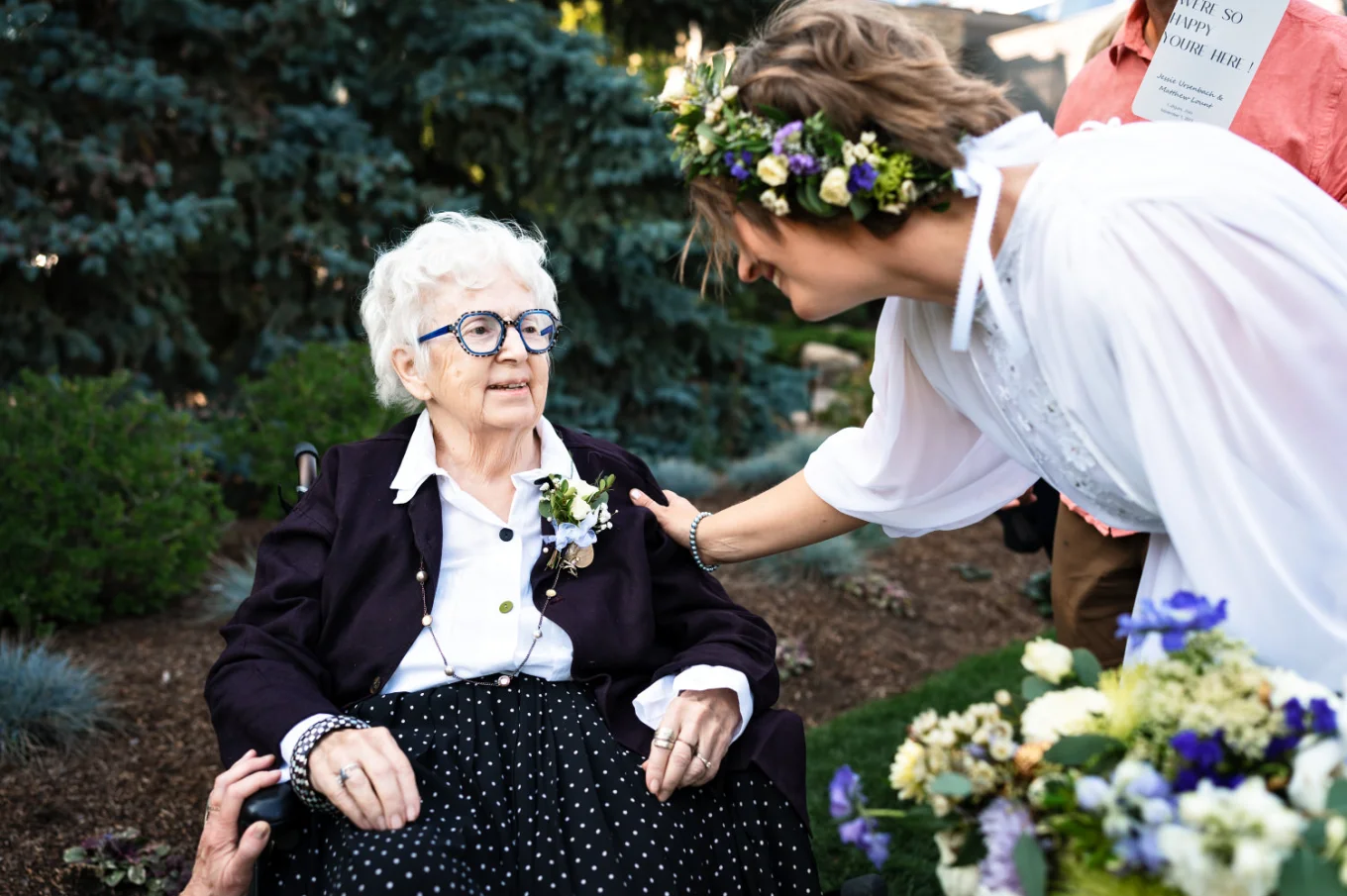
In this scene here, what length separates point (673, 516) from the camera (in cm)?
259

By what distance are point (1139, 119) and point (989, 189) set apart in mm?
1319

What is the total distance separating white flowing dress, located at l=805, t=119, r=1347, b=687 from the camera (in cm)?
156

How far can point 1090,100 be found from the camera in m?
2.92

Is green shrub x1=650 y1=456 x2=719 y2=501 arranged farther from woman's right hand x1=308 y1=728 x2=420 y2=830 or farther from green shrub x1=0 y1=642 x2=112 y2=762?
woman's right hand x1=308 y1=728 x2=420 y2=830

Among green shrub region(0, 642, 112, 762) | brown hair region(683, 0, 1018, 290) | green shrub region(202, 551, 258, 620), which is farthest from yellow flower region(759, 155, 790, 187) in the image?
green shrub region(202, 551, 258, 620)

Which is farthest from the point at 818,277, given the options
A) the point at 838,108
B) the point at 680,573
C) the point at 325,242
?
the point at 325,242

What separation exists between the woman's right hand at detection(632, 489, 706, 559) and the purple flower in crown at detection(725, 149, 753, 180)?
3.32ft

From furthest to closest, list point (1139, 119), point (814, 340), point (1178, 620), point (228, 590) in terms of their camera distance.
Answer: point (814, 340) < point (228, 590) < point (1139, 119) < point (1178, 620)

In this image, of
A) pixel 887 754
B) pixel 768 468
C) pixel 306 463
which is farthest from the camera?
pixel 768 468

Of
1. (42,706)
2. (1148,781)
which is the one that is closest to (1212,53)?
(1148,781)

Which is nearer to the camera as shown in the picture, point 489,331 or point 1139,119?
point 489,331

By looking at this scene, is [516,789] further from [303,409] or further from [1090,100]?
[303,409]

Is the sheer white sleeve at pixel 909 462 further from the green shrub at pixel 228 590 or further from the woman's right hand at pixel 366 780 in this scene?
the green shrub at pixel 228 590

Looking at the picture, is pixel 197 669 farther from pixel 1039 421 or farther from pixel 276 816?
pixel 1039 421
